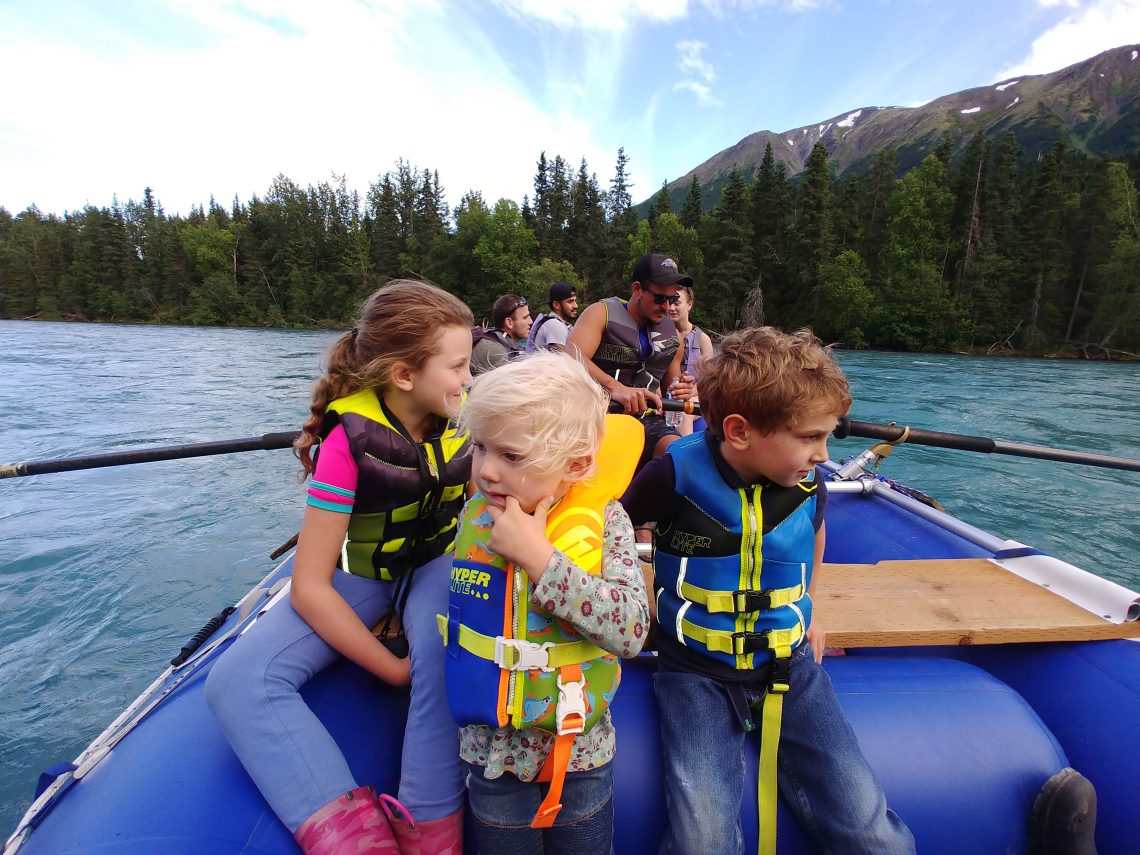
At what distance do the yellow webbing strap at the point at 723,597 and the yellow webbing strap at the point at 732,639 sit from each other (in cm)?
6

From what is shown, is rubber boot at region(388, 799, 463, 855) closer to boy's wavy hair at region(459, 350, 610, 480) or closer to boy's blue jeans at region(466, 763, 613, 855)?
boy's blue jeans at region(466, 763, 613, 855)

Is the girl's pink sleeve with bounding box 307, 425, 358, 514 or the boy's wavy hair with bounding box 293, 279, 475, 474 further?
the boy's wavy hair with bounding box 293, 279, 475, 474

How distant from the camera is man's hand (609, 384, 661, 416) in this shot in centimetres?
278

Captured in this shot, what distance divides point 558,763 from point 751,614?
62 cm

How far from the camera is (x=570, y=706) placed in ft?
3.58

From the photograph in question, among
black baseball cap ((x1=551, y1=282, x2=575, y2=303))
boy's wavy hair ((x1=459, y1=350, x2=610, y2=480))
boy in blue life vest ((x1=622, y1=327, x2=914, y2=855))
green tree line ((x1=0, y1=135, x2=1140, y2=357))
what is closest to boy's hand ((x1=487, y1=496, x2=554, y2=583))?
boy's wavy hair ((x1=459, y1=350, x2=610, y2=480))

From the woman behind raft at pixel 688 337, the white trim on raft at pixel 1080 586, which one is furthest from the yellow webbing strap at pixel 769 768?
the woman behind raft at pixel 688 337

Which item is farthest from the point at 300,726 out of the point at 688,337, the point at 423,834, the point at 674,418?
the point at 688,337

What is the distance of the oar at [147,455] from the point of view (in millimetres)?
2910

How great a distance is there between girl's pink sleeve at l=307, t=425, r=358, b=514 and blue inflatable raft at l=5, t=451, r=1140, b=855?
0.44 metres

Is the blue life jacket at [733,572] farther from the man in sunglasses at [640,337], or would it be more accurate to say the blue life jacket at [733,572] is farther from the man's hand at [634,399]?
the man in sunglasses at [640,337]

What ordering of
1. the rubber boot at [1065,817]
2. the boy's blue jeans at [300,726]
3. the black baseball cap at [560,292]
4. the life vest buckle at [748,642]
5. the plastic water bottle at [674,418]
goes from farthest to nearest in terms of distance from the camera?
the black baseball cap at [560,292] < the plastic water bottle at [674,418] < the life vest buckle at [748,642] < the rubber boot at [1065,817] < the boy's blue jeans at [300,726]

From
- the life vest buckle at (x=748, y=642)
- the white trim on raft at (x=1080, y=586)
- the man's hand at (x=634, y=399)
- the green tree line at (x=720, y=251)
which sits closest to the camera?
the life vest buckle at (x=748, y=642)

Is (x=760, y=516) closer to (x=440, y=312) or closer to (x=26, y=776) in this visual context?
(x=440, y=312)
